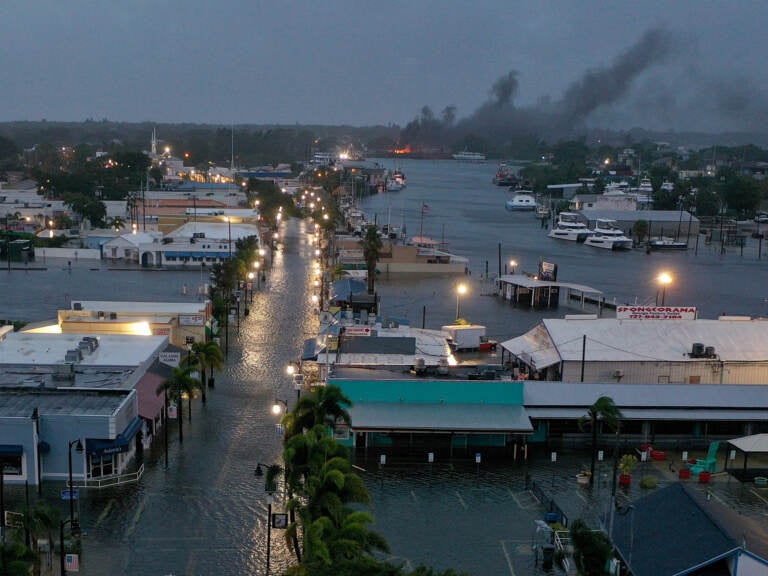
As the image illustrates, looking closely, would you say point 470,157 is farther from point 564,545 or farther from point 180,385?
point 564,545

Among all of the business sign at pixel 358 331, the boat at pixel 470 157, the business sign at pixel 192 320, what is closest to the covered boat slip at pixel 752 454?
the business sign at pixel 358 331

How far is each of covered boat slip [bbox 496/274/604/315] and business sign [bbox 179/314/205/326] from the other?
999cm

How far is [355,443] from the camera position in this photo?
38.9 ft

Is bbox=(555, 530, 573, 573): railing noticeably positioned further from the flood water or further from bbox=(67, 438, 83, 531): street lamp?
the flood water

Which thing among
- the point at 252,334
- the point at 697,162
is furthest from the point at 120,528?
the point at 697,162

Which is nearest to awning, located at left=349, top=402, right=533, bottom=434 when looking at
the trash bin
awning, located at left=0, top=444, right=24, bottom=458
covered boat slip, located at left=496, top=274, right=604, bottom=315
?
the trash bin

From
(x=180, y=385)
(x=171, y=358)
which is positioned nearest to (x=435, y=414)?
(x=180, y=385)

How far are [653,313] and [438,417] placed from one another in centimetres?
536

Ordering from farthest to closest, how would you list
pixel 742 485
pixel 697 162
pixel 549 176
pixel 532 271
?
1. pixel 697 162
2. pixel 549 176
3. pixel 532 271
4. pixel 742 485

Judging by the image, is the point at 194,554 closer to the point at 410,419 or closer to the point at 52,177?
the point at 410,419

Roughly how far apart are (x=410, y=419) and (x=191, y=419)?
320 centimetres

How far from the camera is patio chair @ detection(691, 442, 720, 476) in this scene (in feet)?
37.6

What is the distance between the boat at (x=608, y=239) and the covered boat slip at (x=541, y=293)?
15.5 meters

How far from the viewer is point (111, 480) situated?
10.4 m
